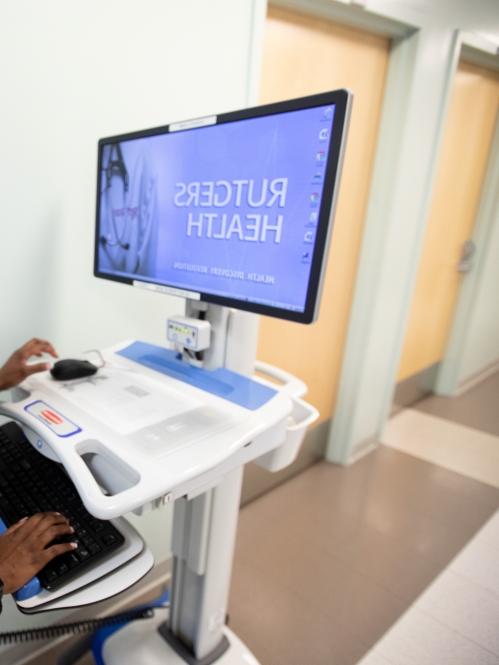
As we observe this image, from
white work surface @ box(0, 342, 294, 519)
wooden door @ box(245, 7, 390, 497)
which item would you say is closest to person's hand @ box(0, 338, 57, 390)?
white work surface @ box(0, 342, 294, 519)

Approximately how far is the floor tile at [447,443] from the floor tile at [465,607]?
837 millimetres

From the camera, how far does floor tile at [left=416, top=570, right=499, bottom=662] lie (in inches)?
54.4

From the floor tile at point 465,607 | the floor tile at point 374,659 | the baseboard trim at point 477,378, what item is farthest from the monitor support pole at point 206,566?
the baseboard trim at point 477,378

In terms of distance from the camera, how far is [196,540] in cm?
99

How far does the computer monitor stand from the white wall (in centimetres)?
17

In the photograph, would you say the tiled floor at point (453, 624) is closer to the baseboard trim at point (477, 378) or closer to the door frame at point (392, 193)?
the door frame at point (392, 193)

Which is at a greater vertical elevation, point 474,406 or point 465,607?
point 474,406

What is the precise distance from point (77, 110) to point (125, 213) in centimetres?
34

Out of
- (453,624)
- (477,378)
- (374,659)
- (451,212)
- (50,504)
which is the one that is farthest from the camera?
(477,378)

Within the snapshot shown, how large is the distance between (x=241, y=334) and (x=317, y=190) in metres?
0.36

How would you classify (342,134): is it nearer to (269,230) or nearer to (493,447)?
(269,230)

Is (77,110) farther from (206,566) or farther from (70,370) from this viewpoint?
(206,566)

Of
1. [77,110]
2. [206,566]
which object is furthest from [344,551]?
[77,110]

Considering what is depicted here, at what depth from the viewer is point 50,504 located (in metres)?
0.72
